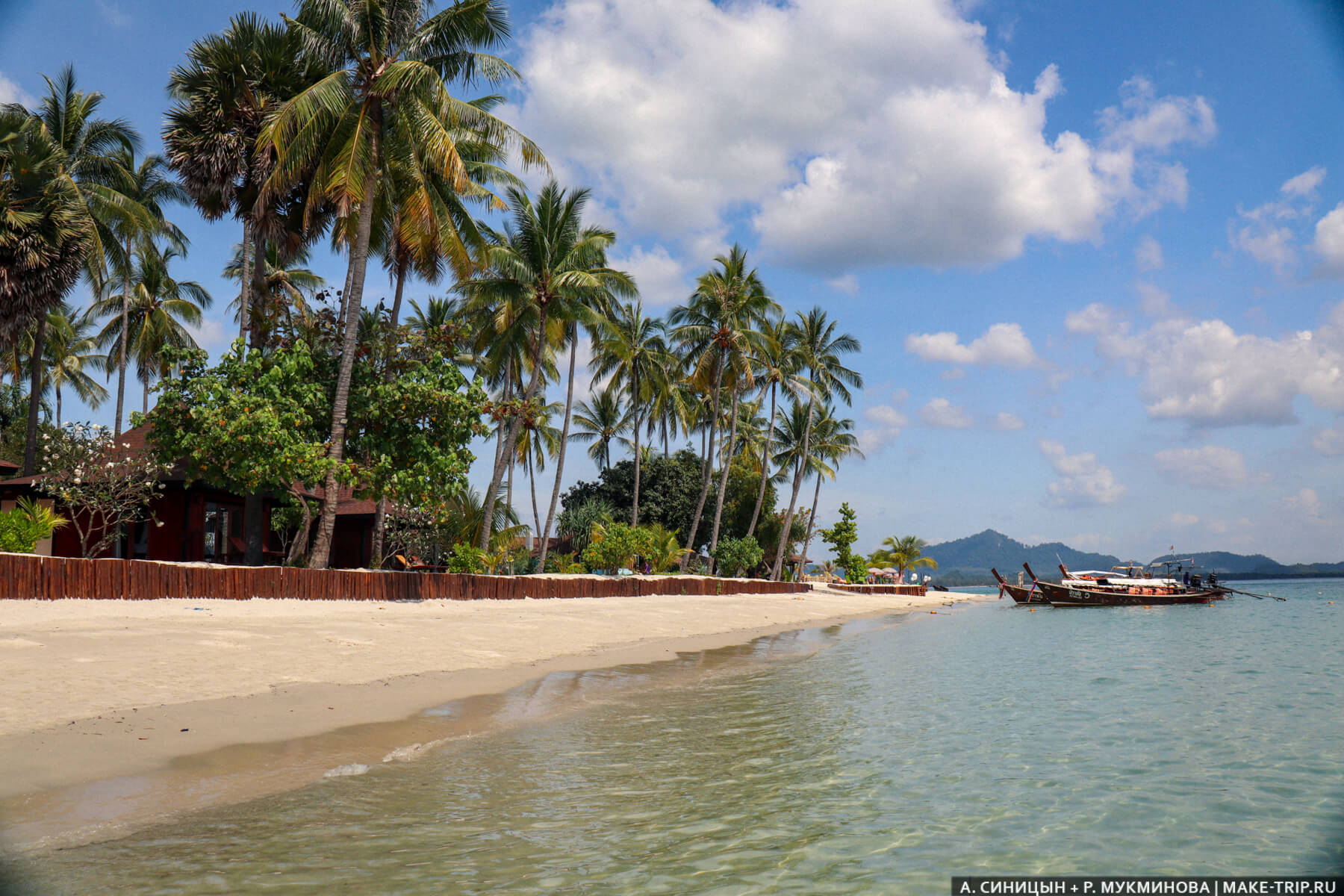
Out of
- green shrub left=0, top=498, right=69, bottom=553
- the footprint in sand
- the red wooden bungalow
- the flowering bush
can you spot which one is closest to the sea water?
the footprint in sand

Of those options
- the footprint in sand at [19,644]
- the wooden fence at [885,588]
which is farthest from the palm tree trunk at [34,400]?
the wooden fence at [885,588]

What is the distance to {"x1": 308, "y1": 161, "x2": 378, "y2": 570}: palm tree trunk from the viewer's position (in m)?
18.5

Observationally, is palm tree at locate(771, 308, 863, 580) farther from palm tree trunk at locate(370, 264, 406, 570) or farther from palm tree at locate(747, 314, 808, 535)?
palm tree trunk at locate(370, 264, 406, 570)

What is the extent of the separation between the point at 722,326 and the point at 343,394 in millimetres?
22316

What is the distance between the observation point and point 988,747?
27.1ft

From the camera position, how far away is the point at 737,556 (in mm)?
41188

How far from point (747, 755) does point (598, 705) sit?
300cm

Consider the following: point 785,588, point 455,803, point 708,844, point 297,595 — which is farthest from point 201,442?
point 785,588

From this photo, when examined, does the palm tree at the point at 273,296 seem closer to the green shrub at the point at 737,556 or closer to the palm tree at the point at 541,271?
the palm tree at the point at 541,271

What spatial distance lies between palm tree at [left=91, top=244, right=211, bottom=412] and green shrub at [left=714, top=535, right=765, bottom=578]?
24.8 m

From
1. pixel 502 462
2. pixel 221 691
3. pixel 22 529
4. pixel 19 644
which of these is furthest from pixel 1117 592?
pixel 19 644

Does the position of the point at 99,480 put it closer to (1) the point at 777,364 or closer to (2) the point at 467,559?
(2) the point at 467,559

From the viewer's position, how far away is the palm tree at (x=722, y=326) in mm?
38469

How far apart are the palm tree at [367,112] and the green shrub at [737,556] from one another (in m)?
24.6
